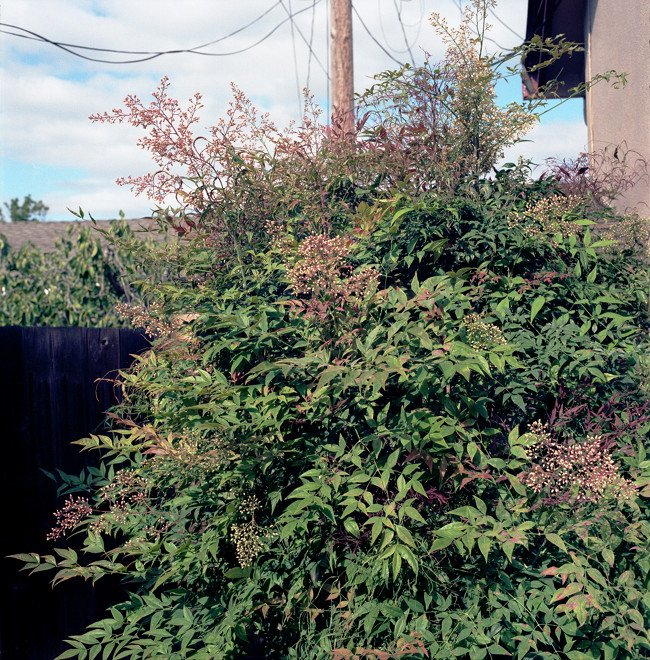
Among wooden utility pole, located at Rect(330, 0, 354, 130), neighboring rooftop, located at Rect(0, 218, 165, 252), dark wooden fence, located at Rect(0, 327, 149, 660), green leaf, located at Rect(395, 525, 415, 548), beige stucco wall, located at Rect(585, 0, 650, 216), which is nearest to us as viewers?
green leaf, located at Rect(395, 525, 415, 548)

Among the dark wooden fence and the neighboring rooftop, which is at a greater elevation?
the neighboring rooftop

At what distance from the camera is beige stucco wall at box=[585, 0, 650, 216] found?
4.09 meters

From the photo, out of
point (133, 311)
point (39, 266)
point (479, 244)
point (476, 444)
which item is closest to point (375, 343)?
point (476, 444)

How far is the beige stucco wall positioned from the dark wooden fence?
11.6ft

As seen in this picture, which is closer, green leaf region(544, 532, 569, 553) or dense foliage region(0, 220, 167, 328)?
green leaf region(544, 532, 569, 553)

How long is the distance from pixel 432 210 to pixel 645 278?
1168 millimetres

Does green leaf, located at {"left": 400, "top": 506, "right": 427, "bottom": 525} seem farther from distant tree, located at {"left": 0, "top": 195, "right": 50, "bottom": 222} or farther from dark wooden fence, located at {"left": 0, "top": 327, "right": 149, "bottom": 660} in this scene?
distant tree, located at {"left": 0, "top": 195, "right": 50, "bottom": 222}

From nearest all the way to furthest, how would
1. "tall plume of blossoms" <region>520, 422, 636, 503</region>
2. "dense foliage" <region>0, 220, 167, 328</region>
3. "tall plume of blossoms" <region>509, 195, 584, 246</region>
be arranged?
"tall plume of blossoms" <region>520, 422, 636, 503</region>
"tall plume of blossoms" <region>509, 195, 584, 246</region>
"dense foliage" <region>0, 220, 167, 328</region>

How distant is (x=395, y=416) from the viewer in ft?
8.70

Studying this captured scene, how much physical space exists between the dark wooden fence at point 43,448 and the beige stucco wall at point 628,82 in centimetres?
355

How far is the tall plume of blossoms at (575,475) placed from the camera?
8.03 ft


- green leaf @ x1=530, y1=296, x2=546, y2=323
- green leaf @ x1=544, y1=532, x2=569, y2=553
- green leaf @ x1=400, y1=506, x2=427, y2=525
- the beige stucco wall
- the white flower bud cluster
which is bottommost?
green leaf @ x1=544, y1=532, x2=569, y2=553

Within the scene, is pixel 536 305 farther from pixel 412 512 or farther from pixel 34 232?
pixel 34 232

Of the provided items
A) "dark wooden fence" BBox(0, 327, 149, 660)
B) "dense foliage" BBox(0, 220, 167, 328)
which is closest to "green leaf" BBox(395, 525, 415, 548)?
"dark wooden fence" BBox(0, 327, 149, 660)
